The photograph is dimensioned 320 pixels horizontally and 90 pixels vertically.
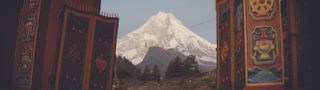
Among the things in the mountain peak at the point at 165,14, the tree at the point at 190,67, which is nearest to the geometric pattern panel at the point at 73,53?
the tree at the point at 190,67

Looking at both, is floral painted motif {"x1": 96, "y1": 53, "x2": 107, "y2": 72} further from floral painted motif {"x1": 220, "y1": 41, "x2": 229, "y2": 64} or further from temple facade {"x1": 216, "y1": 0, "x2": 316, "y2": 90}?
temple facade {"x1": 216, "y1": 0, "x2": 316, "y2": 90}

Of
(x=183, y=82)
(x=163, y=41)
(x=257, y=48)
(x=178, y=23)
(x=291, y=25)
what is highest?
(x=178, y=23)

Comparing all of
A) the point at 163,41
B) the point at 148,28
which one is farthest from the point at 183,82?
the point at 148,28

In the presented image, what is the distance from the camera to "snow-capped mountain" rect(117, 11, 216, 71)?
6041 centimetres

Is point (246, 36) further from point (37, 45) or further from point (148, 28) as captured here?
point (148, 28)

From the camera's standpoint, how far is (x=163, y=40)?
6988 cm

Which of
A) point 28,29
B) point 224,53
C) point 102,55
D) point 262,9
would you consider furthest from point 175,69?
point 262,9

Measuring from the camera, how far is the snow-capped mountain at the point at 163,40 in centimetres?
6041

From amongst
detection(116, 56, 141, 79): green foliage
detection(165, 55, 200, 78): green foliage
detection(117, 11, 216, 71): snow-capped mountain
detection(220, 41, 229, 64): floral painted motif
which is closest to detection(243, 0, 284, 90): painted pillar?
detection(220, 41, 229, 64): floral painted motif

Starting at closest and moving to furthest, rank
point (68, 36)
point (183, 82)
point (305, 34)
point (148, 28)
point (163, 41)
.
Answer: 1. point (305, 34)
2. point (68, 36)
3. point (183, 82)
4. point (163, 41)
5. point (148, 28)

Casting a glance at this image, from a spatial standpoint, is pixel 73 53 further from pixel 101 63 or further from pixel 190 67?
pixel 190 67

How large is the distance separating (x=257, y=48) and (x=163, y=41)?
63.0m

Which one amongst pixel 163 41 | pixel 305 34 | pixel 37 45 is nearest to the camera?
pixel 305 34

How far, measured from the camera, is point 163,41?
69.2 m
